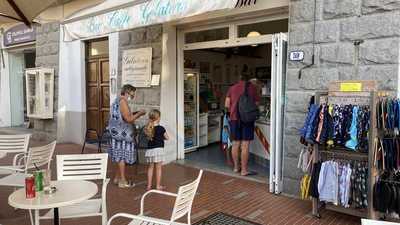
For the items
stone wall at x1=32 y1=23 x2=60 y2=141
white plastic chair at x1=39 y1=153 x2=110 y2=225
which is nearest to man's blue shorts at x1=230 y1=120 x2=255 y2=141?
white plastic chair at x1=39 y1=153 x2=110 y2=225

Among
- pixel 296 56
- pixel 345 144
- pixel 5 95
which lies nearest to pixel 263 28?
pixel 296 56

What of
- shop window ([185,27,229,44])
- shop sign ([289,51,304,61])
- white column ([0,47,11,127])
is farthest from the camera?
white column ([0,47,11,127])

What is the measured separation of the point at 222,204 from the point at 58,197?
2430mm

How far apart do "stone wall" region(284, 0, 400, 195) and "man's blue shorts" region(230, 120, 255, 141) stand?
4.09ft

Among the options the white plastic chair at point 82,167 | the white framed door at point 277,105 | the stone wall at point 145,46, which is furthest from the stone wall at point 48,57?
the white framed door at point 277,105

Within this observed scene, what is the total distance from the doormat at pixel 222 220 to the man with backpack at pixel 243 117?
1902mm

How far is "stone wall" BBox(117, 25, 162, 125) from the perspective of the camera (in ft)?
23.0

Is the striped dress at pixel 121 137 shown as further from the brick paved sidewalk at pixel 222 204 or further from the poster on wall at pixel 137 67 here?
the poster on wall at pixel 137 67

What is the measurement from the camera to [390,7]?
4.09 meters

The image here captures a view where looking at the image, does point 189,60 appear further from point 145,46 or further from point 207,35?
point 207,35

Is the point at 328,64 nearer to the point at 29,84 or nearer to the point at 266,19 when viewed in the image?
the point at 266,19

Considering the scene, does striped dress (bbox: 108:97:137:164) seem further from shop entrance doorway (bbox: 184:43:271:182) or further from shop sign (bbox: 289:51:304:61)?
shop sign (bbox: 289:51:304:61)

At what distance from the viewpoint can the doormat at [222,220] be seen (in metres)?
4.01

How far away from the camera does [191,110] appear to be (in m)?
8.14
